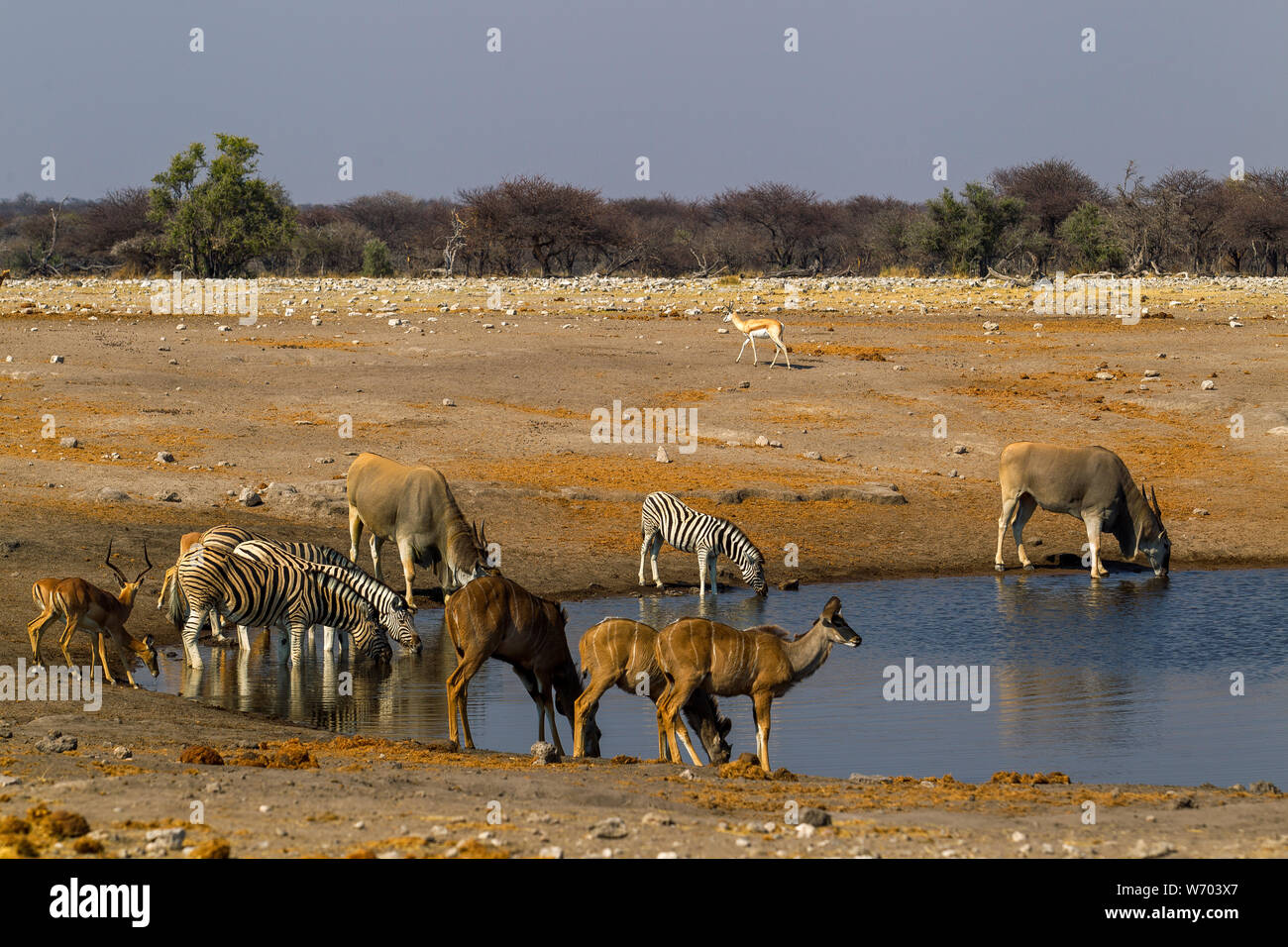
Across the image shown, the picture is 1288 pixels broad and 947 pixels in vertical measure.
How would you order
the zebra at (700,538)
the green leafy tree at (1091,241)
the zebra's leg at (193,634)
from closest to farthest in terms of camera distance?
the zebra's leg at (193,634) < the zebra at (700,538) < the green leafy tree at (1091,241)

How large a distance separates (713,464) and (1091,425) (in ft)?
21.9

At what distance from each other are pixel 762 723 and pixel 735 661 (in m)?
0.43

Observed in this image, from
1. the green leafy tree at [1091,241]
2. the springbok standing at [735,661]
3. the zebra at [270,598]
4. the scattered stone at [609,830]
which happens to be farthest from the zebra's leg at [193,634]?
the green leafy tree at [1091,241]

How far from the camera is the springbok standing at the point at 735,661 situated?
1008 centimetres

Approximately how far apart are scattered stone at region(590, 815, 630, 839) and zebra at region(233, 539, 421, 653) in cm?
733

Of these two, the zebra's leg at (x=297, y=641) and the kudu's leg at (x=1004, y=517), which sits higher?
the kudu's leg at (x=1004, y=517)

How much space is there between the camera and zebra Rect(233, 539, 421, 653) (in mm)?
13781

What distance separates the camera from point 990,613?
16109 mm

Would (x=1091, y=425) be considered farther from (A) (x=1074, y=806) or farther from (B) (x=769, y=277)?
(B) (x=769, y=277)

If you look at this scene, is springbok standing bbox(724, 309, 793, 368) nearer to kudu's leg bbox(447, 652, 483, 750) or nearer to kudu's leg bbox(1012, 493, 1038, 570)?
kudu's leg bbox(1012, 493, 1038, 570)

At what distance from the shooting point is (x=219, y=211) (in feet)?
148

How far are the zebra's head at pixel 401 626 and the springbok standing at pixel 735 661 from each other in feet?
14.4

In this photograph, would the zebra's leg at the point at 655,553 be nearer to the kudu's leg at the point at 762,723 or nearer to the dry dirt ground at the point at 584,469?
the dry dirt ground at the point at 584,469
